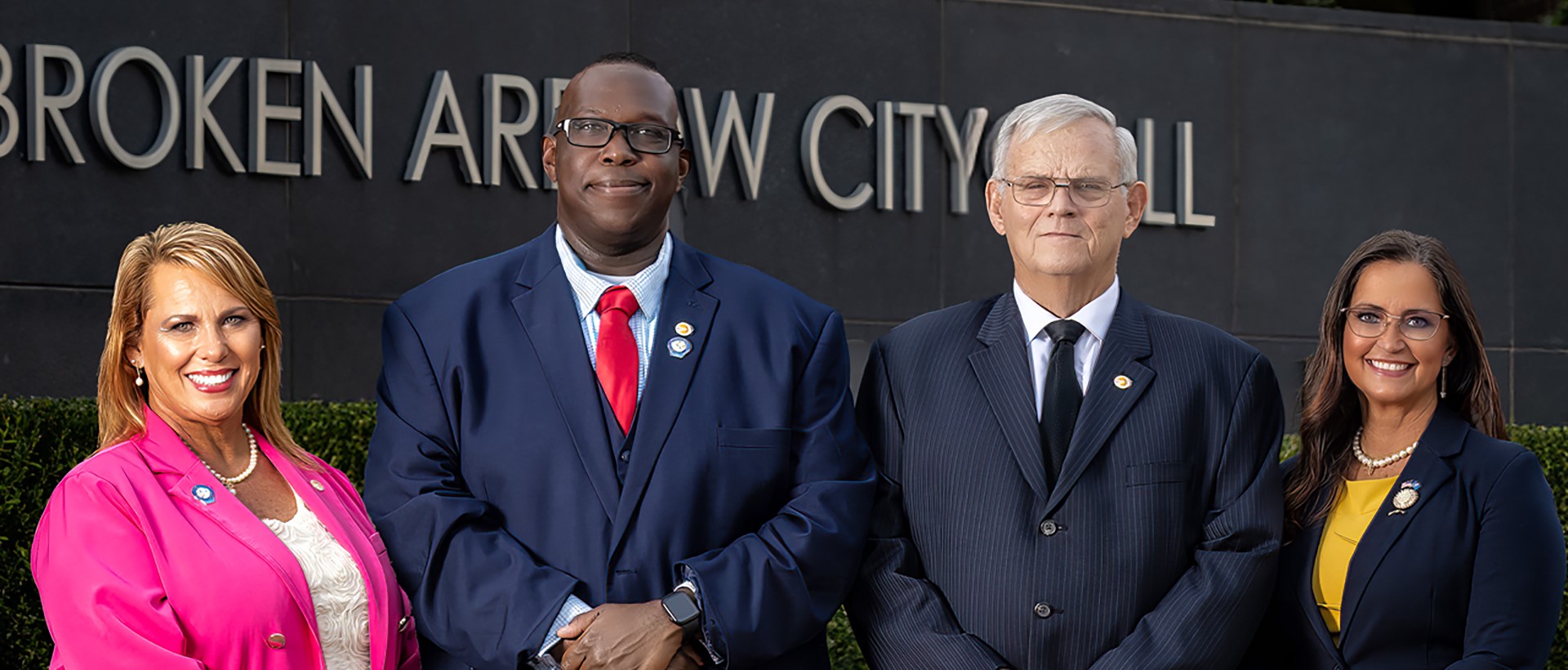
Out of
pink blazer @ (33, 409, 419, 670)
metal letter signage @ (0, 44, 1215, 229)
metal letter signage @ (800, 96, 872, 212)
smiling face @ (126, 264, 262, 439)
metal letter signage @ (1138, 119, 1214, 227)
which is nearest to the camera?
pink blazer @ (33, 409, 419, 670)

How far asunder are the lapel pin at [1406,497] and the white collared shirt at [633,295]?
176 centimetres

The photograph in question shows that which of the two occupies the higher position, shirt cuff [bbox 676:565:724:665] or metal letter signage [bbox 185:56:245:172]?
metal letter signage [bbox 185:56:245:172]

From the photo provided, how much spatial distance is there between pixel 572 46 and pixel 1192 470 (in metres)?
5.40

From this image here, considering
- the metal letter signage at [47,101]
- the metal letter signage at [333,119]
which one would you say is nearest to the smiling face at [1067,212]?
the metal letter signage at [333,119]

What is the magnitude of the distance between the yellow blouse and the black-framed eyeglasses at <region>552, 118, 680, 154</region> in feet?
5.99

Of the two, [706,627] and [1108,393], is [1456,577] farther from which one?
[706,627]

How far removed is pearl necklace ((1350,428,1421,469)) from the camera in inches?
147

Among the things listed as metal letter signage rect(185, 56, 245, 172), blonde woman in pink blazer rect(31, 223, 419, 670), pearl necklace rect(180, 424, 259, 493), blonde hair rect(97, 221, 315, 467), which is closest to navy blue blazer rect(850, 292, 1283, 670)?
blonde woman in pink blazer rect(31, 223, 419, 670)

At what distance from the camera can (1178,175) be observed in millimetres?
8961

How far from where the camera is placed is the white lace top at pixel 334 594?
3.37 meters

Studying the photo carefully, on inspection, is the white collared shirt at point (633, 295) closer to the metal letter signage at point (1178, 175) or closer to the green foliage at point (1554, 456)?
the green foliage at point (1554, 456)

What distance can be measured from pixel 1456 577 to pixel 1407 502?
20 cm

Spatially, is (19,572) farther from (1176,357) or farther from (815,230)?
(815,230)

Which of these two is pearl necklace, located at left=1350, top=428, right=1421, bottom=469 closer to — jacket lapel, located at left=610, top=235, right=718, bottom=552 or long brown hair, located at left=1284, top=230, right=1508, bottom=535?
long brown hair, located at left=1284, top=230, right=1508, bottom=535
